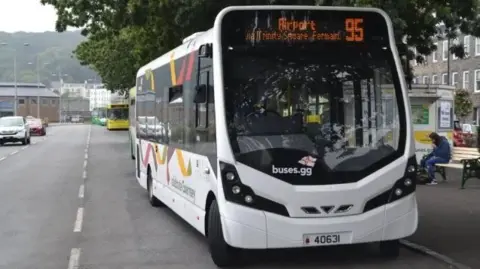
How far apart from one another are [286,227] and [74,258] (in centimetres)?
283

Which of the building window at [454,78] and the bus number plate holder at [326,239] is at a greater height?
the building window at [454,78]

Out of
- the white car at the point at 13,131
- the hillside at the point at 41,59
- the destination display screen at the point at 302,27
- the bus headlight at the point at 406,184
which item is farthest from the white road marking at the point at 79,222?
the hillside at the point at 41,59

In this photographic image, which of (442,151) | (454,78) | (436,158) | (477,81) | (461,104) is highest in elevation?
(454,78)

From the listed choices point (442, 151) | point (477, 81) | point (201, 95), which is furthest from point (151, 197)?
point (477, 81)

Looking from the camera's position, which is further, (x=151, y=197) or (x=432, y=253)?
(x=151, y=197)

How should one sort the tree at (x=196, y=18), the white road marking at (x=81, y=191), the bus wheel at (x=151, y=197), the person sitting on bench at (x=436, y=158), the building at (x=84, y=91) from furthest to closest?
the building at (x=84, y=91) < the person sitting on bench at (x=436, y=158) < the white road marking at (x=81, y=191) < the bus wheel at (x=151, y=197) < the tree at (x=196, y=18)

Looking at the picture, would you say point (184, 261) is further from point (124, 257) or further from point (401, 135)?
point (401, 135)

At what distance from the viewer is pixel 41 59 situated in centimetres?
14850

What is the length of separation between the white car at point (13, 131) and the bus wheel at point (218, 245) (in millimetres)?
34324

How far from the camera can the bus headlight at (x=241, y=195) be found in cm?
704

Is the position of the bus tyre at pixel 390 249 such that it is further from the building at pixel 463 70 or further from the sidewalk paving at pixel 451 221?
the building at pixel 463 70

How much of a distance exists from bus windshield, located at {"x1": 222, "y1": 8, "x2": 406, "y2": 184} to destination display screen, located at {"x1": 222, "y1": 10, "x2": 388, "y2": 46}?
0.01 m

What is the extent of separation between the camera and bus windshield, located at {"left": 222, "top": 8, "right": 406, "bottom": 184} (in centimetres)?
730

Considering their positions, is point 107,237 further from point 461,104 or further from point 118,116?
point 118,116
